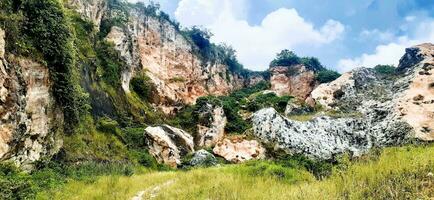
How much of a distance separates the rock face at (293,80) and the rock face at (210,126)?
87.3 ft

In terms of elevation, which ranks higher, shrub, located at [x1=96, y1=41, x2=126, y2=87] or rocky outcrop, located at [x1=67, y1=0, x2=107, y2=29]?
rocky outcrop, located at [x1=67, y1=0, x2=107, y2=29]

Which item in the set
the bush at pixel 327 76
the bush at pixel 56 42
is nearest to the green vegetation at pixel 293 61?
the bush at pixel 327 76

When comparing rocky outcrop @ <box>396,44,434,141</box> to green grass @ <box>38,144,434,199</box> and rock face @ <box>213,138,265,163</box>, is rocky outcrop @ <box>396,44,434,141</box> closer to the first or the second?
rock face @ <box>213,138,265,163</box>

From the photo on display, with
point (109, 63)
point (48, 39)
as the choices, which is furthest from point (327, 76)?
point (48, 39)

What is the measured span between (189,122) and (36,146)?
26106 millimetres

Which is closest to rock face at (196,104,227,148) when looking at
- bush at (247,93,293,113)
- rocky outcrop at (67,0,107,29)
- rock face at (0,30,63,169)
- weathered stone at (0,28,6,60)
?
bush at (247,93,293,113)

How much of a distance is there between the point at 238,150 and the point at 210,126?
4943 mm

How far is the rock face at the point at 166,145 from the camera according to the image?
32.0 meters

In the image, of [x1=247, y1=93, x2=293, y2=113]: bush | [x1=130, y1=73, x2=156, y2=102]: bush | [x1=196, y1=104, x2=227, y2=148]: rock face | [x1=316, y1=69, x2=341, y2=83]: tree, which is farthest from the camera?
[x1=316, y1=69, x2=341, y2=83]: tree

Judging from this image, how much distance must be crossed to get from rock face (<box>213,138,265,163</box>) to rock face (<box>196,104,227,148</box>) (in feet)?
6.78

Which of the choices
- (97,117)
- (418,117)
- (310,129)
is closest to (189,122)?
(310,129)

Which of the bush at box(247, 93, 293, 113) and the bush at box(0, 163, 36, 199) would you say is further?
the bush at box(247, 93, 293, 113)

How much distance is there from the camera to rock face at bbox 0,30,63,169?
1404 cm

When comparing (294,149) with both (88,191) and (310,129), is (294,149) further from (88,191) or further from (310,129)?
(88,191)
